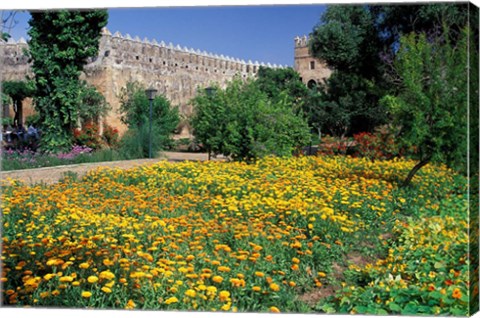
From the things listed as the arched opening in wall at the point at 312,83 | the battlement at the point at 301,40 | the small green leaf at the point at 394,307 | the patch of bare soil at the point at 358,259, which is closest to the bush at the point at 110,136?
the battlement at the point at 301,40

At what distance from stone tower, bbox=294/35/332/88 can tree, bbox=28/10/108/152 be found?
4542 mm

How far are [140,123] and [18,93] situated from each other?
5.37m

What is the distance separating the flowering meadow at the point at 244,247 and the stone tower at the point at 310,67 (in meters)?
5.90

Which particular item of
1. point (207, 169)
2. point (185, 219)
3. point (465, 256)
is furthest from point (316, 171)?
point (465, 256)

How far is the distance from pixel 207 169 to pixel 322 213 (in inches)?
143

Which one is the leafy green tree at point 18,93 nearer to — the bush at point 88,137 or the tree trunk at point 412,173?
the bush at point 88,137

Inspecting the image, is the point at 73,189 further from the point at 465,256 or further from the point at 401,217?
the point at 465,256

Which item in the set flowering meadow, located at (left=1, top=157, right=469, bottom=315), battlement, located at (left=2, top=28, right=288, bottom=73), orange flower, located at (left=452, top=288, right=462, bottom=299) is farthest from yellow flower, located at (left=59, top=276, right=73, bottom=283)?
battlement, located at (left=2, top=28, right=288, bottom=73)

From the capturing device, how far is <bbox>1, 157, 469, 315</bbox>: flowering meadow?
169 inches

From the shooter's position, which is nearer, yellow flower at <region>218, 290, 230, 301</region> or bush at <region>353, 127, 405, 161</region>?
yellow flower at <region>218, 290, 230, 301</region>

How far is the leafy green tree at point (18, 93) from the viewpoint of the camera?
29.1ft

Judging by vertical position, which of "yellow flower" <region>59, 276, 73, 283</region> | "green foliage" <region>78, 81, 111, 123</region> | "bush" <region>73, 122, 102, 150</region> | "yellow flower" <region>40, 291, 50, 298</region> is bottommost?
"yellow flower" <region>40, 291, 50, 298</region>

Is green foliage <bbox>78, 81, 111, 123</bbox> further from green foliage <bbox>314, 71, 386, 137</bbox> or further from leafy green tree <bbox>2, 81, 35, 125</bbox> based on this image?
green foliage <bbox>314, 71, 386, 137</bbox>

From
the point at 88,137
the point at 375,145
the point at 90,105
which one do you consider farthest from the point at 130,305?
the point at 90,105
